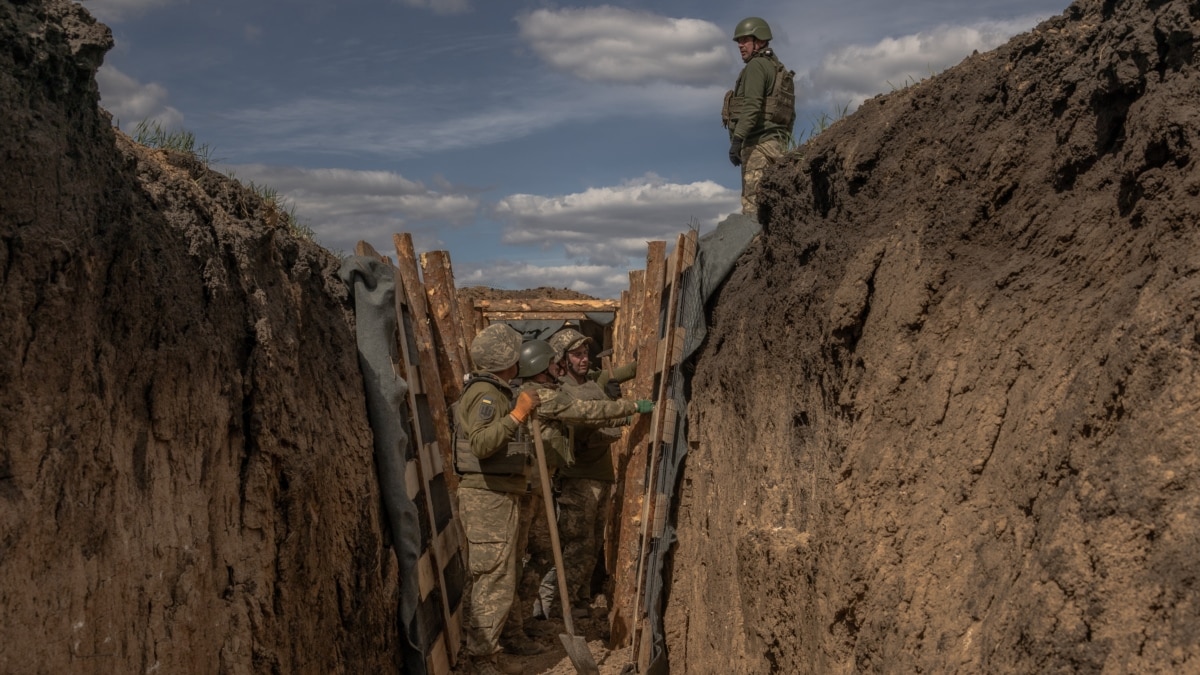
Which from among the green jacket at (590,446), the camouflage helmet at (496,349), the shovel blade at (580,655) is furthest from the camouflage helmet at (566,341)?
the shovel blade at (580,655)

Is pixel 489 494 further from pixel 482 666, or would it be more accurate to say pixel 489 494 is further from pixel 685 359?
pixel 685 359

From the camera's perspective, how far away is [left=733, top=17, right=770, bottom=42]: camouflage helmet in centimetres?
927

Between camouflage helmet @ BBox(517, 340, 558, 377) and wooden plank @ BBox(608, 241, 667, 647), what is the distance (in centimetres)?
73

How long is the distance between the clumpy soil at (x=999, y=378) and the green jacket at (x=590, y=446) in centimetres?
346

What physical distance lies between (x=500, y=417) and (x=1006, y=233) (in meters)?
4.65

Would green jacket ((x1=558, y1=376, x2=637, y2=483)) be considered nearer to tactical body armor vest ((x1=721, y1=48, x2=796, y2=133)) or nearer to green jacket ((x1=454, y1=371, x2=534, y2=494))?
A: green jacket ((x1=454, y1=371, x2=534, y2=494))

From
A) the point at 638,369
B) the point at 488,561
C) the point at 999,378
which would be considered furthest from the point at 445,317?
the point at 999,378

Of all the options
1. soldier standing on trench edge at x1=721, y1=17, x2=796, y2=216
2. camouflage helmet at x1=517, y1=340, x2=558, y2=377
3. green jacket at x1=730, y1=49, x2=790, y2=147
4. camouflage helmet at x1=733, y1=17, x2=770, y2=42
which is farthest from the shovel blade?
camouflage helmet at x1=733, y1=17, x2=770, y2=42

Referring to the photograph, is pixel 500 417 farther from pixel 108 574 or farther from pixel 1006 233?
pixel 1006 233

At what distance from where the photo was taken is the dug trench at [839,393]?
7.71 feet

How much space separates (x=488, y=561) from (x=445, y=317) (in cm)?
193

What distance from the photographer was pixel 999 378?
303cm

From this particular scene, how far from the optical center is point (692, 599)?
21.7ft

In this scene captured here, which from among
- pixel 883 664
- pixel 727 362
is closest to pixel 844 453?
pixel 883 664
